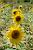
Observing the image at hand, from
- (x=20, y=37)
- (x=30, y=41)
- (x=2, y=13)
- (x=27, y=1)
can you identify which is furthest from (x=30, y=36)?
(x=27, y=1)

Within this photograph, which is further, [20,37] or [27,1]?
[27,1]

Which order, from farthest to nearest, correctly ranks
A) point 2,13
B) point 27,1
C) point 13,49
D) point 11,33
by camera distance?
1. point 27,1
2. point 2,13
3. point 13,49
4. point 11,33

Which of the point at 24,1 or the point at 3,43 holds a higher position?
the point at 3,43

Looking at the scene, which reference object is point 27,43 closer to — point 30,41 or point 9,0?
point 30,41

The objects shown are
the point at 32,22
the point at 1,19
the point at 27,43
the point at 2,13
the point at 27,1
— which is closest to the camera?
the point at 27,43

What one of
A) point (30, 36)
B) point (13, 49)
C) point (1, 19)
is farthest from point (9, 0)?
point (13, 49)

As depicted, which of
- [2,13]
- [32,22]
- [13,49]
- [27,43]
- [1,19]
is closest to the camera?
[13,49]

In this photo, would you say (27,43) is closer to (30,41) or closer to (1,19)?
(30,41)

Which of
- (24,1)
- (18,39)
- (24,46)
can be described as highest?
(18,39)

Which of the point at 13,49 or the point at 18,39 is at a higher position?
the point at 18,39
